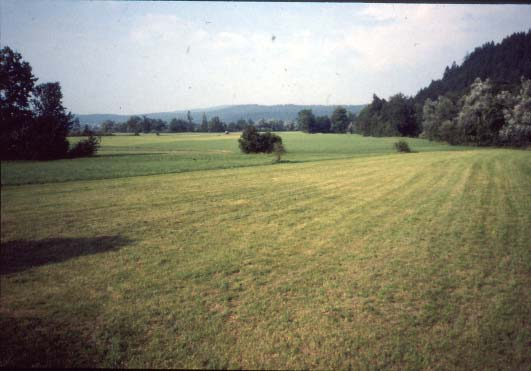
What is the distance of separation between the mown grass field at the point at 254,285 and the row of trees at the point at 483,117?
46.0 metres

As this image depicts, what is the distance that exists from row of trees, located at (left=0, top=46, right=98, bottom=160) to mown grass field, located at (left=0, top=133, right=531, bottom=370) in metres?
0.25

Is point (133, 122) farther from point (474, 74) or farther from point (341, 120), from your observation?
point (474, 74)

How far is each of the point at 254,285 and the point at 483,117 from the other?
6961 centimetres

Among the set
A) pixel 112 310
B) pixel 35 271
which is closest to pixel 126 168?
pixel 35 271

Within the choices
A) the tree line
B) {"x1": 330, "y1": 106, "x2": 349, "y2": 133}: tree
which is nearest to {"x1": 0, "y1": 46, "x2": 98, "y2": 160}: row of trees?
the tree line

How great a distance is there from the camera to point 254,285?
7.52 metres

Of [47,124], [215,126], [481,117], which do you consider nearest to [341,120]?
[481,117]

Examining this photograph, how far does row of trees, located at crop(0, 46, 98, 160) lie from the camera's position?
2.87 m

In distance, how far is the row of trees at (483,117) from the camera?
4703 cm

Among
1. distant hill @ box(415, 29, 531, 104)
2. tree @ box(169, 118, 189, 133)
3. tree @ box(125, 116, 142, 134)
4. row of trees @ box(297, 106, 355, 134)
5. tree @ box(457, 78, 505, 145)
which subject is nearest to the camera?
tree @ box(125, 116, 142, 134)

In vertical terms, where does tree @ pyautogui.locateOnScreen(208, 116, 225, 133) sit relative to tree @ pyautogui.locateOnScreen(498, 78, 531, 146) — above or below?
above

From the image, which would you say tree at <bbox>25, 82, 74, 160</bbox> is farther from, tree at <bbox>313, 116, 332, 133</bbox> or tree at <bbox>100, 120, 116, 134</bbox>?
tree at <bbox>313, 116, 332, 133</bbox>

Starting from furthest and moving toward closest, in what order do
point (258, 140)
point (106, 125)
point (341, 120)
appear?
point (341, 120), point (258, 140), point (106, 125)

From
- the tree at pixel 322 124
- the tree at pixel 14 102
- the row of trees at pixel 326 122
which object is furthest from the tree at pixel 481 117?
the tree at pixel 14 102
